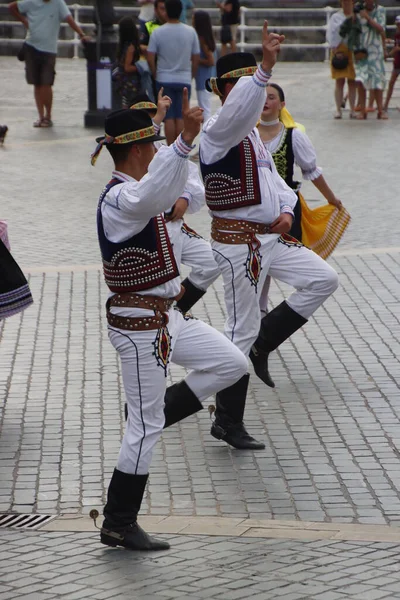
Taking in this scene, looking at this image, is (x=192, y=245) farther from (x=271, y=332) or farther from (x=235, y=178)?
(x=235, y=178)

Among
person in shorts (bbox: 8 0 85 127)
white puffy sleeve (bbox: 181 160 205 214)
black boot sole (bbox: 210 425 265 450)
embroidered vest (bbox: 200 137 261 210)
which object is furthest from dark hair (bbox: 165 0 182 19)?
black boot sole (bbox: 210 425 265 450)

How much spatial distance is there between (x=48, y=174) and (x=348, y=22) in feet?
20.4

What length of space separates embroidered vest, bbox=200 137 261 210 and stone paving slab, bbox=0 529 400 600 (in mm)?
2101

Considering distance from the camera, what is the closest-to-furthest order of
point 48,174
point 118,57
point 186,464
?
point 186,464 < point 48,174 < point 118,57

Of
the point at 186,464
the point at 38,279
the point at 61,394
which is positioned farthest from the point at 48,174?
the point at 186,464

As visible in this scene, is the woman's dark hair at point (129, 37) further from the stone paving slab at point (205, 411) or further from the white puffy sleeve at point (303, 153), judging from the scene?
the white puffy sleeve at point (303, 153)

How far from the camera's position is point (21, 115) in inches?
771

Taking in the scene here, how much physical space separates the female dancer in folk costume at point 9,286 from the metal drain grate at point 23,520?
1.51m

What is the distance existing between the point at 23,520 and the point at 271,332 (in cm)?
248

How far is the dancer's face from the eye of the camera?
25.3ft

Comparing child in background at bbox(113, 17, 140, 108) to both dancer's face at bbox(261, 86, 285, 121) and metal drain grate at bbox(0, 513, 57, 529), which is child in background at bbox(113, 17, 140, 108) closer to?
dancer's face at bbox(261, 86, 285, 121)

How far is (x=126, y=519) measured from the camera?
5.20 metres

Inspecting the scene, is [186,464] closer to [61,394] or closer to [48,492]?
[48,492]

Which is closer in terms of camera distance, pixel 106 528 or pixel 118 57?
pixel 106 528
